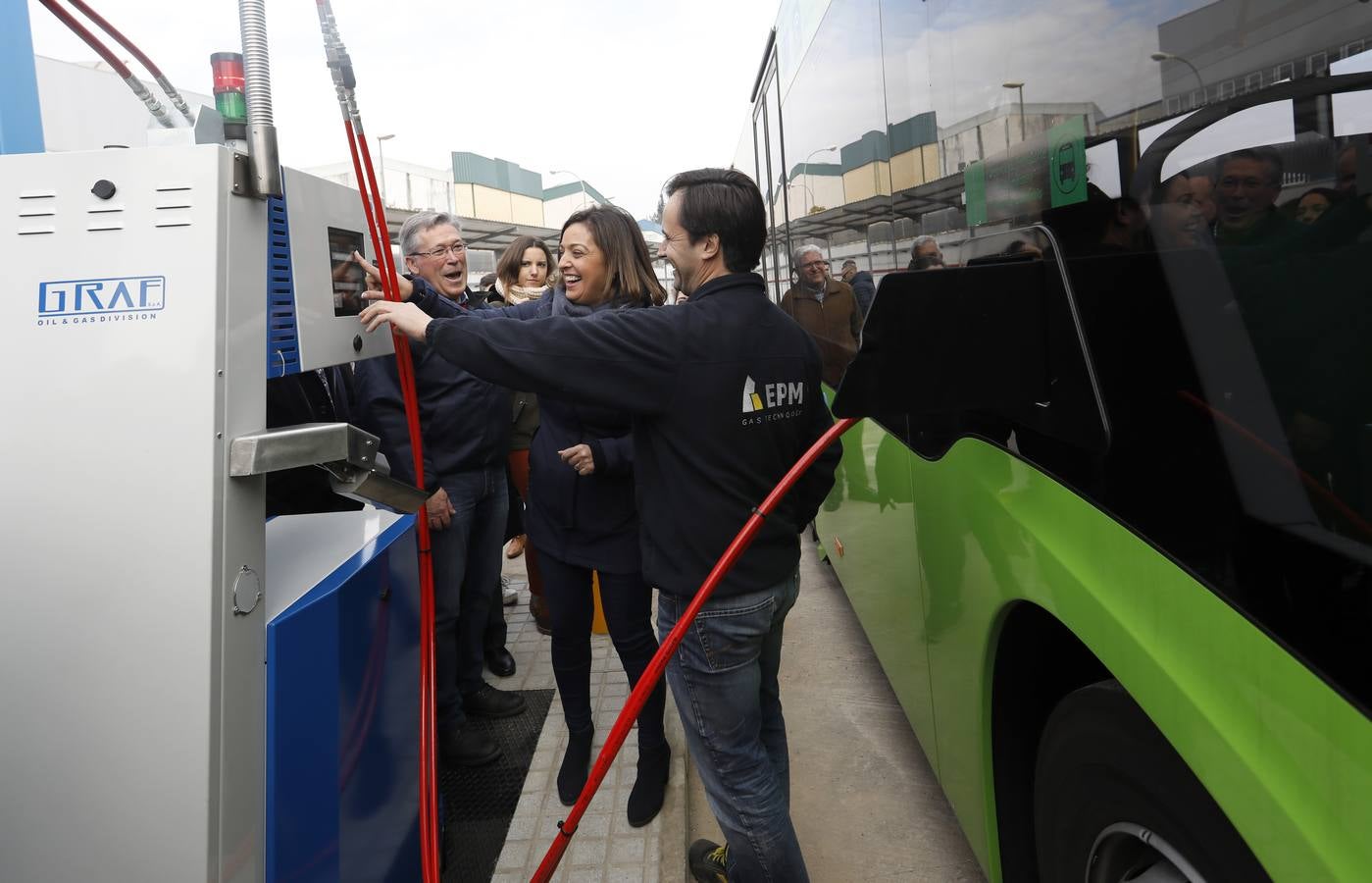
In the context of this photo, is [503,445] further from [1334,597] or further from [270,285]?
[1334,597]

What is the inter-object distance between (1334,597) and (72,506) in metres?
1.74

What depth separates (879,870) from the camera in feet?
8.77

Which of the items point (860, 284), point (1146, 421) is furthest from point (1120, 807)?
point (860, 284)

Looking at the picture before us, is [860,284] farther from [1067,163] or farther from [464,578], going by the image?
[464,578]

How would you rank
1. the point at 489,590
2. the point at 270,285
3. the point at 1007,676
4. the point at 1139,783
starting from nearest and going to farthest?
the point at 1139,783
the point at 270,285
the point at 1007,676
the point at 489,590

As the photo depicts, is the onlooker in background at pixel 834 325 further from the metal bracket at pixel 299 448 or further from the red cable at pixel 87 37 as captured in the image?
the red cable at pixel 87 37

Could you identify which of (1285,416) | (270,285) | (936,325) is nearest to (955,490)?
(936,325)

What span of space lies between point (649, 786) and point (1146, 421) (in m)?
2.09

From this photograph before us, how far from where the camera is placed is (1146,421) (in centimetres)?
124

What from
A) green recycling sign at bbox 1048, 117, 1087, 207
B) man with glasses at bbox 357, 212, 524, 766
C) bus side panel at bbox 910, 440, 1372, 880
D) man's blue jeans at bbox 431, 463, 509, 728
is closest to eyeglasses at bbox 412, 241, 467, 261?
man with glasses at bbox 357, 212, 524, 766

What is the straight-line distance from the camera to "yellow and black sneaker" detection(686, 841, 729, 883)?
8.23 feet

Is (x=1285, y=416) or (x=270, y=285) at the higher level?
(x=270, y=285)

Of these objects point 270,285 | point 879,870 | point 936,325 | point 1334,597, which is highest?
point 270,285

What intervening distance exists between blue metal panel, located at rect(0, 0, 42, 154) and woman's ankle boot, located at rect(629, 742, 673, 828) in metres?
2.29
